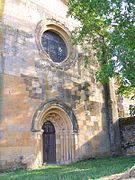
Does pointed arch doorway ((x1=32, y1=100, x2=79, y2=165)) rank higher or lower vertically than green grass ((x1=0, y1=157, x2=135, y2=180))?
higher

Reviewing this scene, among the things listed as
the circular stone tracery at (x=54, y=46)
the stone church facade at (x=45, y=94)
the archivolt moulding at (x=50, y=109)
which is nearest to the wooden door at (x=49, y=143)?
the stone church facade at (x=45, y=94)

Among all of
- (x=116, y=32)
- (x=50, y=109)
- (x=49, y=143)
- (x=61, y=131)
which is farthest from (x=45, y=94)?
(x=116, y=32)


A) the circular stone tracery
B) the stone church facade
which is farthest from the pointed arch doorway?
the circular stone tracery

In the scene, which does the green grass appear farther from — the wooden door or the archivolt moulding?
the wooden door

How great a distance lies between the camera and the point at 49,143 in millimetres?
11570

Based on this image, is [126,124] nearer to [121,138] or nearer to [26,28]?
[121,138]

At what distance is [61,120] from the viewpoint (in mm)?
11820

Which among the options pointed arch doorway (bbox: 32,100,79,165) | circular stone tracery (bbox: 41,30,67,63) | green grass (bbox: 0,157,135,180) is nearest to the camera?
A: green grass (bbox: 0,157,135,180)

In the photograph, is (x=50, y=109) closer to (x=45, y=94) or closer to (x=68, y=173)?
(x=45, y=94)

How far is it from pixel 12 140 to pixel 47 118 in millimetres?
2346

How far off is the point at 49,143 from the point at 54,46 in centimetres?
445

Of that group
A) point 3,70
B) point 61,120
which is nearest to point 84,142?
point 61,120

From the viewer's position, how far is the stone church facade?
988cm

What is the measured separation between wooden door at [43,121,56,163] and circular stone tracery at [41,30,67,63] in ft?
9.96
